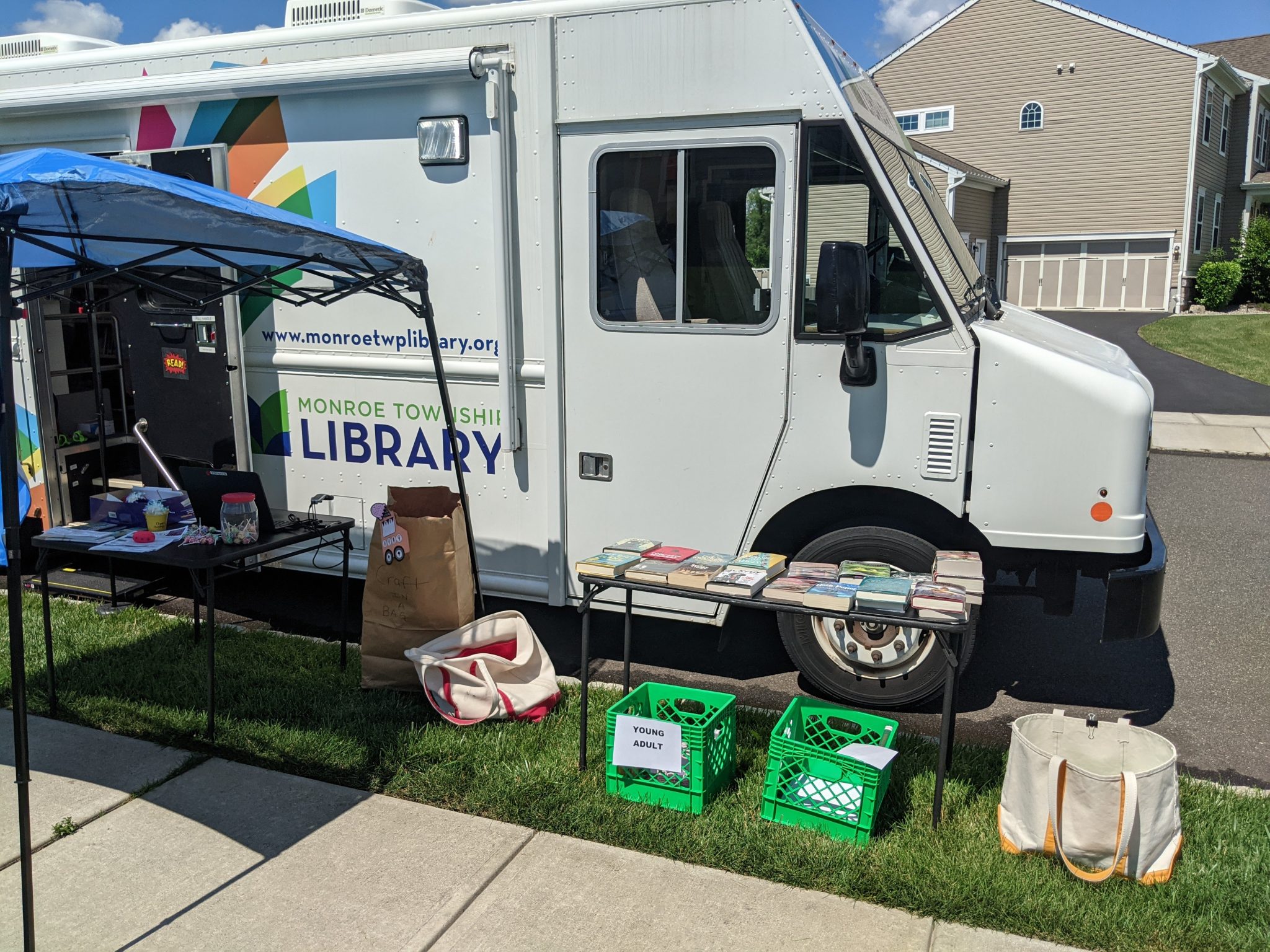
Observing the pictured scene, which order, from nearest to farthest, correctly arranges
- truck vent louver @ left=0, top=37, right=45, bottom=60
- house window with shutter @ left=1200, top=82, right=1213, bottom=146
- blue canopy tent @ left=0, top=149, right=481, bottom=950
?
blue canopy tent @ left=0, top=149, right=481, bottom=950, truck vent louver @ left=0, top=37, right=45, bottom=60, house window with shutter @ left=1200, top=82, right=1213, bottom=146

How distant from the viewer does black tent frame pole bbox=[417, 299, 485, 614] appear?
4.60 metres

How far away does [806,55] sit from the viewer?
4.30 meters

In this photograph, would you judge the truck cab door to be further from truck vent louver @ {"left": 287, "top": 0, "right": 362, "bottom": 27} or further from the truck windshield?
truck vent louver @ {"left": 287, "top": 0, "right": 362, "bottom": 27}

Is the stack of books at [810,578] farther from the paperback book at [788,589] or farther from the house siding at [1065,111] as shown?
the house siding at [1065,111]

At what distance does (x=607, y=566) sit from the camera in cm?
399

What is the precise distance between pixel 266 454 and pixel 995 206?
93.8 ft

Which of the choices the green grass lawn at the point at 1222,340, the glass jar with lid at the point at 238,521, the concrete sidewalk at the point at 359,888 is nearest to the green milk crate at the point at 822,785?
the concrete sidewalk at the point at 359,888

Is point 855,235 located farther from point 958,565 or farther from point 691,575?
point 691,575

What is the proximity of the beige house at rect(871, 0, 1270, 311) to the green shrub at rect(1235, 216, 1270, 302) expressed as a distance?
4.26ft

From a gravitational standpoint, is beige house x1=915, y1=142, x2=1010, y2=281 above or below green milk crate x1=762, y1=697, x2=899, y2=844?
above

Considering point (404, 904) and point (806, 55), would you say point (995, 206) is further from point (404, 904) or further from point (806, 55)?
point (404, 904)

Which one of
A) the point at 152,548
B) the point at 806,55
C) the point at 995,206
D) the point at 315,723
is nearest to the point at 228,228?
the point at 152,548

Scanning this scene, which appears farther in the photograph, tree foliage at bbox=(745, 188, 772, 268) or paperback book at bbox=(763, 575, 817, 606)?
tree foliage at bbox=(745, 188, 772, 268)

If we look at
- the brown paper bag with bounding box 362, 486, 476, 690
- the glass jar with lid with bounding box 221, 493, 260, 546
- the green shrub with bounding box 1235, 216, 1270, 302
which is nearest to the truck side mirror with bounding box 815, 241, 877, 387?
the brown paper bag with bounding box 362, 486, 476, 690
